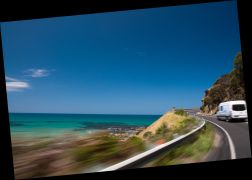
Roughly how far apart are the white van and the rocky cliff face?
0.21 feet

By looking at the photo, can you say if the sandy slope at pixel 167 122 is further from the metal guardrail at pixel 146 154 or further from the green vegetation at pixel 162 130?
the metal guardrail at pixel 146 154

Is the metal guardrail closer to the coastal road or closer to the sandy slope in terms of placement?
the sandy slope

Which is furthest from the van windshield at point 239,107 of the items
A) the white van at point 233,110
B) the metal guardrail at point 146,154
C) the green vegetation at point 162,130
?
the green vegetation at point 162,130

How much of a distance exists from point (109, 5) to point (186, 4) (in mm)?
913

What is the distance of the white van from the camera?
4318 mm

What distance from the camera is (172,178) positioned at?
13.3 ft

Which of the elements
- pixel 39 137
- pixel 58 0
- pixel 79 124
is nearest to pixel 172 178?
pixel 79 124

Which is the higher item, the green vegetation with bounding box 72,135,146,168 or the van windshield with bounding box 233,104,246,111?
the van windshield with bounding box 233,104,246,111

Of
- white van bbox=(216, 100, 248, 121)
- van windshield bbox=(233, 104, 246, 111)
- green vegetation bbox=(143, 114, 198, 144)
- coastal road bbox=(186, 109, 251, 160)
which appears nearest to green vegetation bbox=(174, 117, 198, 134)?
green vegetation bbox=(143, 114, 198, 144)

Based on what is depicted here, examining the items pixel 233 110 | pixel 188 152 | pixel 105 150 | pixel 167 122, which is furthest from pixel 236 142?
pixel 105 150

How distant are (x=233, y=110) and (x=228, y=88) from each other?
0.30 meters

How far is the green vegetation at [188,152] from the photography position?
397 centimetres

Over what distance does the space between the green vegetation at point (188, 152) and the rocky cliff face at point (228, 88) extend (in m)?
0.42

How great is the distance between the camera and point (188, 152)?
163 inches
